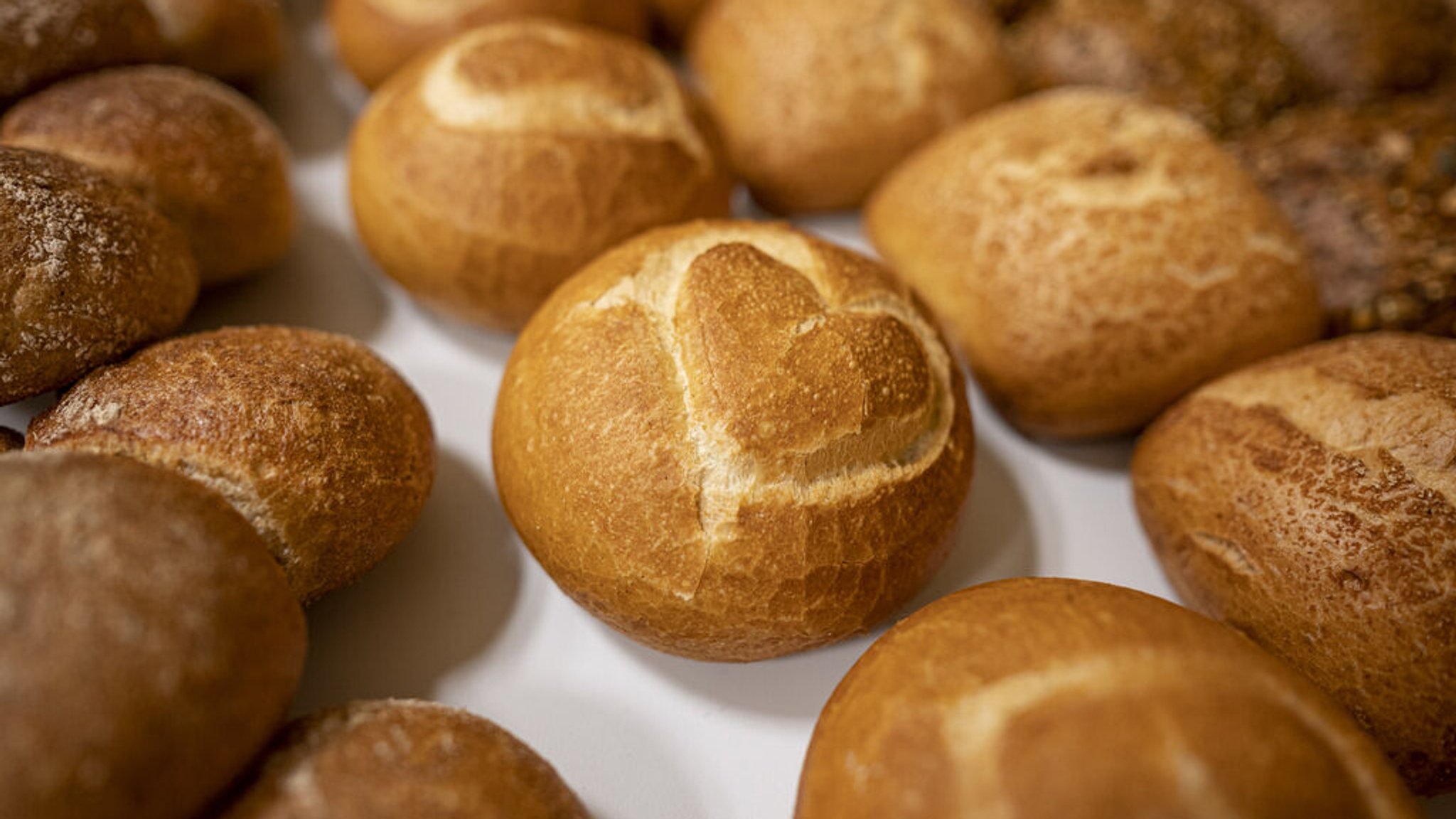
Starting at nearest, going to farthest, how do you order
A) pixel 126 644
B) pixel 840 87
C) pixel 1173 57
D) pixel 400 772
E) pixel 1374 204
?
pixel 126 644
pixel 400 772
pixel 1374 204
pixel 840 87
pixel 1173 57

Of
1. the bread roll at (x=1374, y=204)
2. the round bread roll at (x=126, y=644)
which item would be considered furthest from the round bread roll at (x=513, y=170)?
the bread roll at (x=1374, y=204)

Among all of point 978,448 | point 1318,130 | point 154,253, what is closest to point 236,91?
point 154,253

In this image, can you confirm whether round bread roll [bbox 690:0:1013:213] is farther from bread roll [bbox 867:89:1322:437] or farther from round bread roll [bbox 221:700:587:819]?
round bread roll [bbox 221:700:587:819]

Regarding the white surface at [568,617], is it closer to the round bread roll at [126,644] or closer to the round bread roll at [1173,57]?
the round bread roll at [126,644]

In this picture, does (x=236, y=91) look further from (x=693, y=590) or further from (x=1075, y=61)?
(x=1075, y=61)

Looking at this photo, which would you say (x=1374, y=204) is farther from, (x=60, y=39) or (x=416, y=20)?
(x=60, y=39)

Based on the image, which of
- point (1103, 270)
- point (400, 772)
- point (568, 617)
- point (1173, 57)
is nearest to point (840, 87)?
point (1103, 270)
